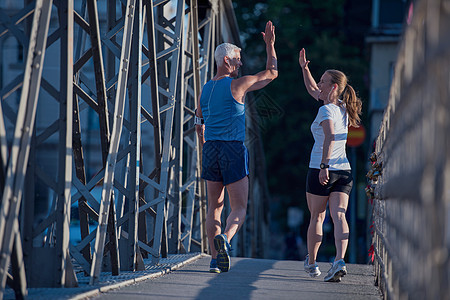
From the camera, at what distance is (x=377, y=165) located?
617 centimetres

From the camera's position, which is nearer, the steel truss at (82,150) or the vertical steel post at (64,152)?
the steel truss at (82,150)

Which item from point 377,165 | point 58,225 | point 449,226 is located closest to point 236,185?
point 377,165

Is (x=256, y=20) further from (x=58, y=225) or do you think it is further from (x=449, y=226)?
(x=449, y=226)

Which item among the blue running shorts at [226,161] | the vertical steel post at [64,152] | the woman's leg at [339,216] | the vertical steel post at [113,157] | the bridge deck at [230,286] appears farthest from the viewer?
the blue running shorts at [226,161]

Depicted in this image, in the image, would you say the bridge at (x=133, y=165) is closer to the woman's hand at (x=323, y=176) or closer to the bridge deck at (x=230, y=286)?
the bridge deck at (x=230, y=286)

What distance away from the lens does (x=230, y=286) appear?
5.43m

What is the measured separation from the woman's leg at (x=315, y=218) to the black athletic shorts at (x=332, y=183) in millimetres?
50

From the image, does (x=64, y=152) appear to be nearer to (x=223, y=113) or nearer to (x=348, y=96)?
(x=223, y=113)

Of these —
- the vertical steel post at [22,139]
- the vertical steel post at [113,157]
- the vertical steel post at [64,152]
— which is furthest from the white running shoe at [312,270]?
the vertical steel post at [22,139]

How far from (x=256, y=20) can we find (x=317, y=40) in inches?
114

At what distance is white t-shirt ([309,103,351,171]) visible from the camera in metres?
6.32

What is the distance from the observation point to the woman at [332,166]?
6195 millimetres

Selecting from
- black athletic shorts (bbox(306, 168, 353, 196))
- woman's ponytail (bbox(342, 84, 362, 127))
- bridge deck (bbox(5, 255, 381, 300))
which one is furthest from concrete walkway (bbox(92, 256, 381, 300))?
woman's ponytail (bbox(342, 84, 362, 127))

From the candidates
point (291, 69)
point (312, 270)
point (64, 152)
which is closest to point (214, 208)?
point (312, 270)
